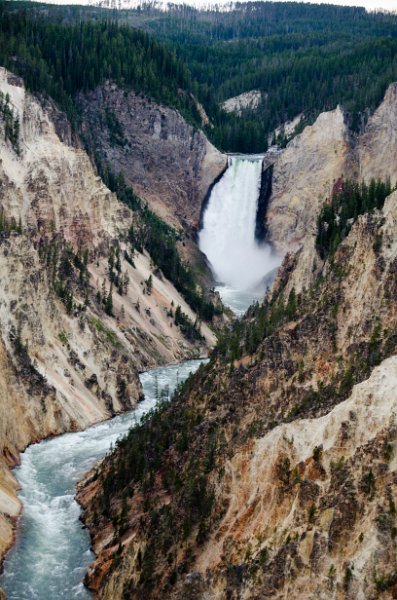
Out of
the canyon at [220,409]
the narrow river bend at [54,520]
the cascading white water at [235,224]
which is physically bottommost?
the cascading white water at [235,224]

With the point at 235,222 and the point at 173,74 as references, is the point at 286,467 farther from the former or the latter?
the point at 173,74

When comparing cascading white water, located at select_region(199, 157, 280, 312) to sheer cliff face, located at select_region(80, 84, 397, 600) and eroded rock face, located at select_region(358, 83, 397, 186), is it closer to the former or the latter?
eroded rock face, located at select_region(358, 83, 397, 186)

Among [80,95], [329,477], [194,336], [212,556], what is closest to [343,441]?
[329,477]

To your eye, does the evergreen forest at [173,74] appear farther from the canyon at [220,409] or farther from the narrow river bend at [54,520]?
the narrow river bend at [54,520]

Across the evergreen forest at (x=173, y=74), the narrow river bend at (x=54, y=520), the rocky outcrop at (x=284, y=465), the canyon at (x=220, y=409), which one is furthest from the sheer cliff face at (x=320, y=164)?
the rocky outcrop at (x=284, y=465)

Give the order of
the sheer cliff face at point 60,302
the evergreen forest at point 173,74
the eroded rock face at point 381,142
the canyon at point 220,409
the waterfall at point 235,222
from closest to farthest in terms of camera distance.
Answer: the canyon at point 220,409 < the sheer cliff face at point 60,302 < the evergreen forest at point 173,74 < the eroded rock face at point 381,142 < the waterfall at point 235,222

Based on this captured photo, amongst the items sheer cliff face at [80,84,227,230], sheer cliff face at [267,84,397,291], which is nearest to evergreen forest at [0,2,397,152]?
sheer cliff face at [80,84,227,230]

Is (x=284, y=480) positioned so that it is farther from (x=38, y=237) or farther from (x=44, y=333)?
(x=38, y=237)
